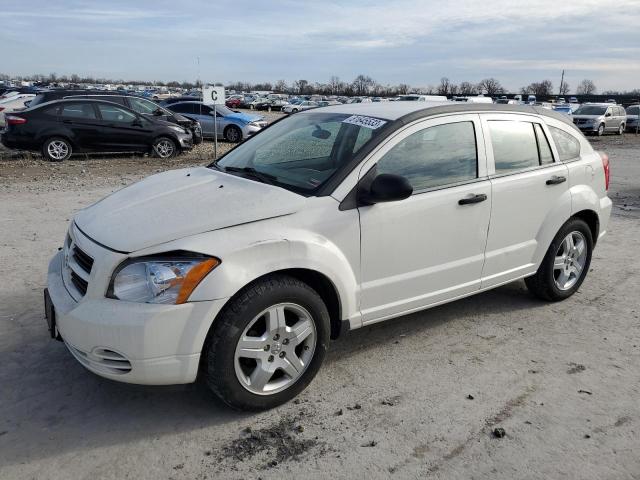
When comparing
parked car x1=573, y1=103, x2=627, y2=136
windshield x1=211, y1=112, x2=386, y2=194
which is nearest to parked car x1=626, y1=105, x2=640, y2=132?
parked car x1=573, y1=103, x2=627, y2=136

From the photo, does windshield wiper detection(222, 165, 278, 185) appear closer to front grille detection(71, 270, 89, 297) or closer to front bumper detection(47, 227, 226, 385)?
front bumper detection(47, 227, 226, 385)

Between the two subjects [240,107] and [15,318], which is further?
[240,107]

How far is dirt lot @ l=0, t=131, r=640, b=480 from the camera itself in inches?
112

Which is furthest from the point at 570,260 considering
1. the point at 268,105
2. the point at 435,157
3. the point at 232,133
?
the point at 268,105

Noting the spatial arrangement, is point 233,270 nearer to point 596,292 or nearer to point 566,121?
point 566,121

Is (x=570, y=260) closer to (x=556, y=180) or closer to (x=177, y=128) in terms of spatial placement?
(x=556, y=180)

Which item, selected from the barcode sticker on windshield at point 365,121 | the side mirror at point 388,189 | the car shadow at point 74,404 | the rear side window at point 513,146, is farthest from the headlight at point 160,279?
the rear side window at point 513,146

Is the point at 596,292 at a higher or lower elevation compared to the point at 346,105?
lower

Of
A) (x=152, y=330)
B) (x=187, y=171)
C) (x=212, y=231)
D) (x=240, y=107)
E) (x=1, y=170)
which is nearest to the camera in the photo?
(x=152, y=330)

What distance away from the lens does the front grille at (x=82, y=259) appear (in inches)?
124

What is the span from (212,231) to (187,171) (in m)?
1.46

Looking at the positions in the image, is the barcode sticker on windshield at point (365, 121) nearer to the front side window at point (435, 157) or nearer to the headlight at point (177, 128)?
the front side window at point (435, 157)

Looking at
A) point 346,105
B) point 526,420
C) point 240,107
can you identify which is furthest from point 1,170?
point 240,107

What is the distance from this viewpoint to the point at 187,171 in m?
4.39
